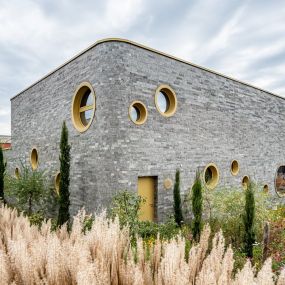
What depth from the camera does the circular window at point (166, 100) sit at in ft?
34.9

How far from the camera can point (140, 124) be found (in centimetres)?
978

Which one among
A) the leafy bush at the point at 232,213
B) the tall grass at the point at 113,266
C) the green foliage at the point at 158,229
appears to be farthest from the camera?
the leafy bush at the point at 232,213

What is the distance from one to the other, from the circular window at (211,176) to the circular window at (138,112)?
4.37 m

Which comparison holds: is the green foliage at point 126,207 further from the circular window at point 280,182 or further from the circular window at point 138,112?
the circular window at point 280,182

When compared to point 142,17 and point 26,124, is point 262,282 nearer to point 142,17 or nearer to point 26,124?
point 142,17

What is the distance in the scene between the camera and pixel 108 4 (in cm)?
507

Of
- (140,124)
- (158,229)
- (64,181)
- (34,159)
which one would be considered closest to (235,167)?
(158,229)

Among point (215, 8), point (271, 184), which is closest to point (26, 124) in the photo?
point (215, 8)

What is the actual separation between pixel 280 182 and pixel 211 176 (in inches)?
279

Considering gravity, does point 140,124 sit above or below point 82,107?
below

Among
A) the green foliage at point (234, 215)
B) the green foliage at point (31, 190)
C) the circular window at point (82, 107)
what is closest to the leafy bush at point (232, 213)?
the green foliage at point (234, 215)

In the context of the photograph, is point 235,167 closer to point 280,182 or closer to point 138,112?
point 280,182

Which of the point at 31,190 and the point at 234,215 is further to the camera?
the point at 31,190

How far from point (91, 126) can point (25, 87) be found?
771 centimetres
